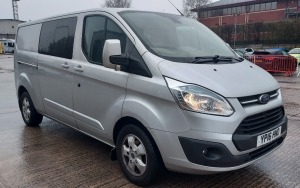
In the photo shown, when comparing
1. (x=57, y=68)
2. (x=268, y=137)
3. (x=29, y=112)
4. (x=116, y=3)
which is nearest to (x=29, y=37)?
(x=29, y=112)

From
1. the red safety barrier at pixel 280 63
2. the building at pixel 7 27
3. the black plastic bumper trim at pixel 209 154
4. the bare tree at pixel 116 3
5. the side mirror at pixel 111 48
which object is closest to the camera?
the black plastic bumper trim at pixel 209 154

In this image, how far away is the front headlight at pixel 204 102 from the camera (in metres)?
2.95

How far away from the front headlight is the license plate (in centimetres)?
45

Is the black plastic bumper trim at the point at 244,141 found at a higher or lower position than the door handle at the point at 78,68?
lower

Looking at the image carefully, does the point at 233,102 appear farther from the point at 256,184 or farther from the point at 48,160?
the point at 48,160

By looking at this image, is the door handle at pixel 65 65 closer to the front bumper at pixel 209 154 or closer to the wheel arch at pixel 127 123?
the wheel arch at pixel 127 123

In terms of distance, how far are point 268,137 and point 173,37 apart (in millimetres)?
1526

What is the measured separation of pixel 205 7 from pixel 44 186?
67428mm

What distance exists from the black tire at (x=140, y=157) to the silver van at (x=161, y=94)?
0.01 metres

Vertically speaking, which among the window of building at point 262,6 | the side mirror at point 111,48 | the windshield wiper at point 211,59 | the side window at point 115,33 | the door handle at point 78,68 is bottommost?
the door handle at point 78,68

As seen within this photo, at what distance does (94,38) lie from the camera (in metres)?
4.04

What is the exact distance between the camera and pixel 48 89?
4.86 metres

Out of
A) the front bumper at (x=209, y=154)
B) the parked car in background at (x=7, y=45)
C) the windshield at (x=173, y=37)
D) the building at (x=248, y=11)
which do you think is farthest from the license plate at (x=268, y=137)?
the building at (x=248, y=11)

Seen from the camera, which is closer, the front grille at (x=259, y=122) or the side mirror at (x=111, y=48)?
the front grille at (x=259, y=122)
